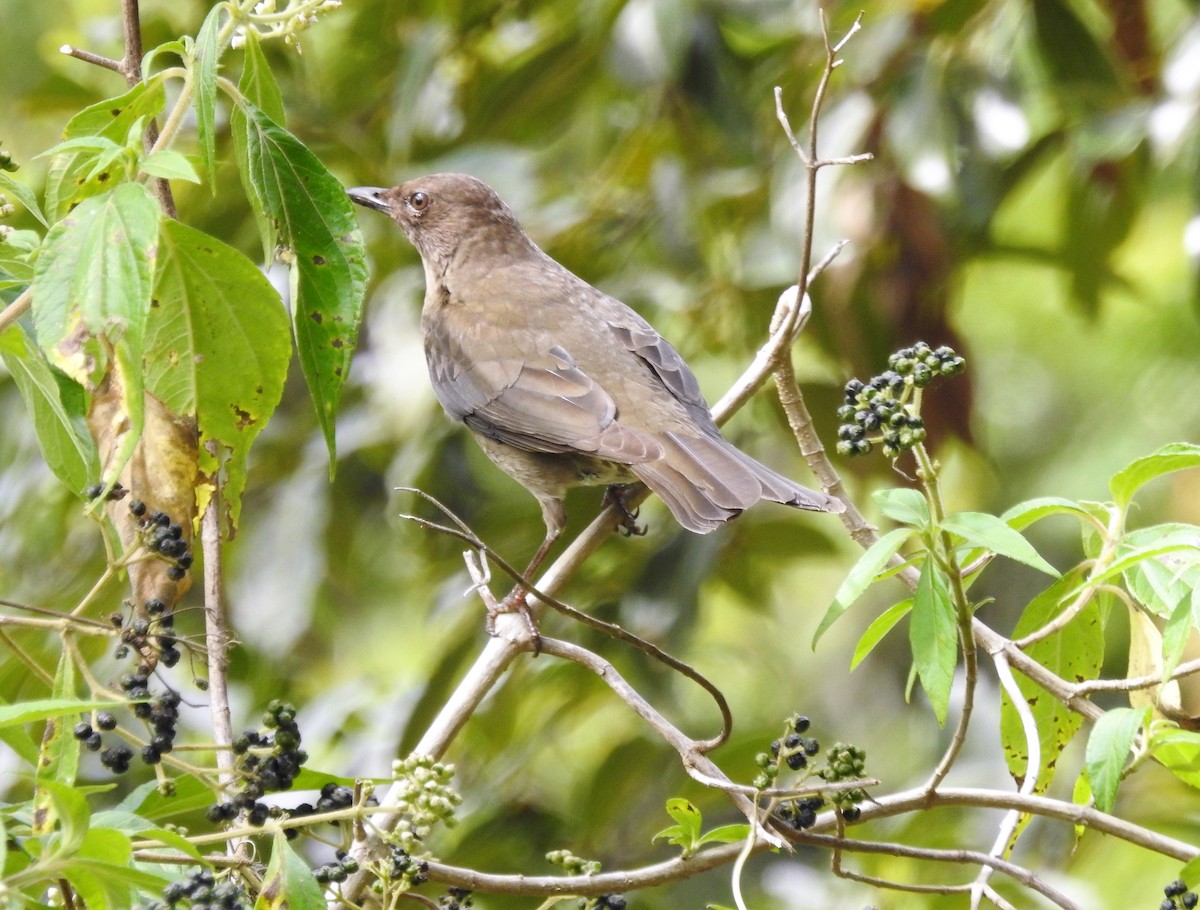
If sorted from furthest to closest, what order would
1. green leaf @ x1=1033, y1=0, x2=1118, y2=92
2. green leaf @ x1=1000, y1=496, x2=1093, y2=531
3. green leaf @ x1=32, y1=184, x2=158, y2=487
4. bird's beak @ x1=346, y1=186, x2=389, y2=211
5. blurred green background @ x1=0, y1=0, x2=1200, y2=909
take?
bird's beak @ x1=346, y1=186, x2=389, y2=211
green leaf @ x1=1033, y1=0, x2=1118, y2=92
blurred green background @ x1=0, y1=0, x2=1200, y2=909
green leaf @ x1=1000, y1=496, x2=1093, y2=531
green leaf @ x1=32, y1=184, x2=158, y2=487

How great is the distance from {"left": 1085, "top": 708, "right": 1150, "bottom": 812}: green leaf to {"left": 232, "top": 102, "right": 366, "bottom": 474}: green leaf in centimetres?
125

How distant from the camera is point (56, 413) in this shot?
2.20 m

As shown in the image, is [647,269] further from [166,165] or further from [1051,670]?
[166,165]

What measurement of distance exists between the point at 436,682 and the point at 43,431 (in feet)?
9.06

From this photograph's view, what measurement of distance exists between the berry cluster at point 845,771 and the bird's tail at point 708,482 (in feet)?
4.81

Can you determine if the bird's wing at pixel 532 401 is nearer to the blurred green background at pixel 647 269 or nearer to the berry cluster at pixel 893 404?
the blurred green background at pixel 647 269

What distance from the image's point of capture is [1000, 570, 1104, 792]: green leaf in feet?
8.17

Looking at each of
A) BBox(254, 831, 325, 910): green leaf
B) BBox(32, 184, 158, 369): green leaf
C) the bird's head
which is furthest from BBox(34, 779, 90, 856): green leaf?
the bird's head

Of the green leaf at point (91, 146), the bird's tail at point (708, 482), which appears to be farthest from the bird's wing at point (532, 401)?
the green leaf at point (91, 146)

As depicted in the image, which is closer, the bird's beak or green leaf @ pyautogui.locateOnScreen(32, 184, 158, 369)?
green leaf @ pyautogui.locateOnScreen(32, 184, 158, 369)

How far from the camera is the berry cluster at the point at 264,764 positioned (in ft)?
6.51

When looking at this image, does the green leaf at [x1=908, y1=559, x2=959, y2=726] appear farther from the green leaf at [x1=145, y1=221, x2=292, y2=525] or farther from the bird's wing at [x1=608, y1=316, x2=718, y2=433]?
Answer: the bird's wing at [x1=608, y1=316, x2=718, y2=433]

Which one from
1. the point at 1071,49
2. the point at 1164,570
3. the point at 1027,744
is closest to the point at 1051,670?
the point at 1027,744

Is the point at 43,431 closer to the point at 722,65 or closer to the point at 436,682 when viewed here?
the point at 436,682
